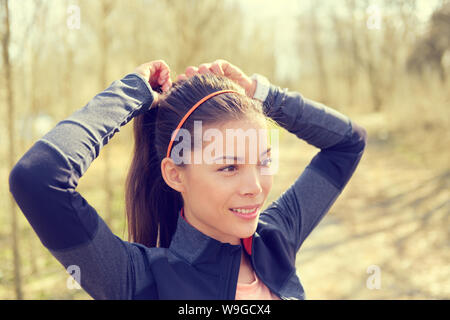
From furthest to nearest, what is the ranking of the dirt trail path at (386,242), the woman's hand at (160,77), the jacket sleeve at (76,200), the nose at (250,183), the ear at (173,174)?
1. the dirt trail path at (386,242)
2. the woman's hand at (160,77)
3. the ear at (173,174)
4. the nose at (250,183)
5. the jacket sleeve at (76,200)

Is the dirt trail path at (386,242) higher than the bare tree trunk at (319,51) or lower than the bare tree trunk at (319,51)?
lower

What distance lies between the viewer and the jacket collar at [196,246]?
1.38 meters

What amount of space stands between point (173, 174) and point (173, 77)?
709 mm

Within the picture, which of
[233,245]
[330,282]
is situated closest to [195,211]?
[233,245]

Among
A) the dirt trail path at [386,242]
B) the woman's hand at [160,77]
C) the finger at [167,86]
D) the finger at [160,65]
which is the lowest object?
the dirt trail path at [386,242]

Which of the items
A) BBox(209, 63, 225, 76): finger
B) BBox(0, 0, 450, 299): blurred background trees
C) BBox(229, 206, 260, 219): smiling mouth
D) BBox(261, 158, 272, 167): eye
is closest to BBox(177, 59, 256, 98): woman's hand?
BBox(209, 63, 225, 76): finger

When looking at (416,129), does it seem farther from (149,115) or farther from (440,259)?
(149,115)

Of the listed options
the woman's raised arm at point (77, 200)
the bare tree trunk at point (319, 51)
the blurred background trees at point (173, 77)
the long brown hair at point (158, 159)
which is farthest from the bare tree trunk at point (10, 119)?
the bare tree trunk at point (319, 51)

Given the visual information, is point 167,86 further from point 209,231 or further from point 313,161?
point 313,161

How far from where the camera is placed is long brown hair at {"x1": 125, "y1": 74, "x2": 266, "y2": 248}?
4.88ft

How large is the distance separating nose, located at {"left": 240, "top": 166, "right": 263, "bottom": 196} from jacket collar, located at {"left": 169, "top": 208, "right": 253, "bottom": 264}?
0.21 metres

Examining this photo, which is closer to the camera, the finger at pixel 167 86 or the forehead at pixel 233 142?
the forehead at pixel 233 142

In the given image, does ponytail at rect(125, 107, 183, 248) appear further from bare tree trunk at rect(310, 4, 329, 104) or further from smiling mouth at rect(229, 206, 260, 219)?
bare tree trunk at rect(310, 4, 329, 104)

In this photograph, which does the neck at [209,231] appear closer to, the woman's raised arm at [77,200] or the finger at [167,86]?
the woman's raised arm at [77,200]
